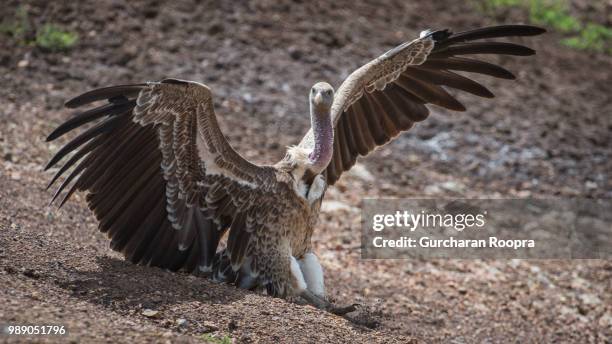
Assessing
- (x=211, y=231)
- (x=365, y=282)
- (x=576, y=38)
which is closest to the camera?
(x=211, y=231)

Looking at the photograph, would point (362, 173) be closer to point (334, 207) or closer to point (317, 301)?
point (334, 207)

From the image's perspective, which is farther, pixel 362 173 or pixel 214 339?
pixel 362 173

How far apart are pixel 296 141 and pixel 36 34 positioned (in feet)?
11.1

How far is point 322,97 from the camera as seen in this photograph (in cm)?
619

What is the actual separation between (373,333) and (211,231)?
133cm

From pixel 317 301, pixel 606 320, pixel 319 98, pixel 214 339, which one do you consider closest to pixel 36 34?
pixel 319 98

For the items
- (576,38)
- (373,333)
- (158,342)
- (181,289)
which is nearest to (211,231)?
(181,289)

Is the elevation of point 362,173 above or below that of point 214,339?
above

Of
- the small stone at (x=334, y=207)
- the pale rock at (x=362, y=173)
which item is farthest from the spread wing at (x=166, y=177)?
the pale rock at (x=362, y=173)

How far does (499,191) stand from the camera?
395 inches

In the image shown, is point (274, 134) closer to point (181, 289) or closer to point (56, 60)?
point (56, 60)

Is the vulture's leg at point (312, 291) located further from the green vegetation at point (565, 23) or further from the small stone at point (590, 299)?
the green vegetation at point (565, 23)

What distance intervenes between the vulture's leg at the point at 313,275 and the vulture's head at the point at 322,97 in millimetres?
1088

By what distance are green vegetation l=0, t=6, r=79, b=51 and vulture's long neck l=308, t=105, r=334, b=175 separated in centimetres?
537
